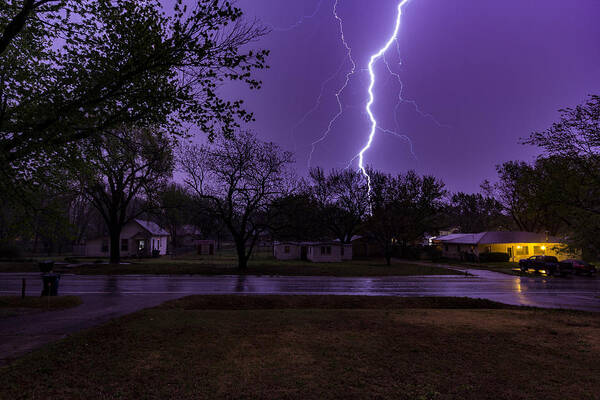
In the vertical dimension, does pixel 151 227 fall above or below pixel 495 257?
above

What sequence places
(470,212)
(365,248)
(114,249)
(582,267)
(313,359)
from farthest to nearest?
(470,212)
(365,248)
(114,249)
(582,267)
(313,359)

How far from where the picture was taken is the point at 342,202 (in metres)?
64.3

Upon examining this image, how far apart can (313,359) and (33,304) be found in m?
11.7

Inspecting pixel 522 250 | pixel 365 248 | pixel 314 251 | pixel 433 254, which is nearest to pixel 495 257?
pixel 522 250

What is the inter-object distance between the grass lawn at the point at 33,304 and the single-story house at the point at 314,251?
1389 inches

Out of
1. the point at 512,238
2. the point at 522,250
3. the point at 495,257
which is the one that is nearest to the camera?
the point at 495,257

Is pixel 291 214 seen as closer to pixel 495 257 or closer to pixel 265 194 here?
pixel 265 194

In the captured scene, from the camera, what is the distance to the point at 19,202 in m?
8.84

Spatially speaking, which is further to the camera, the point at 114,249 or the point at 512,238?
the point at 512,238

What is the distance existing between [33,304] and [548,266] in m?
38.0

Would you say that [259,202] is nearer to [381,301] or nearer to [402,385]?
[381,301]

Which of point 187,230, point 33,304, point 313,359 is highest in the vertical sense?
point 187,230

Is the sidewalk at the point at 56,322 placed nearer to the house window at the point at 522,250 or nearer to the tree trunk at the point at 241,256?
the tree trunk at the point at 241,256

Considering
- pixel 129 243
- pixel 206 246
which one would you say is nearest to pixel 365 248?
pixel 206 246
